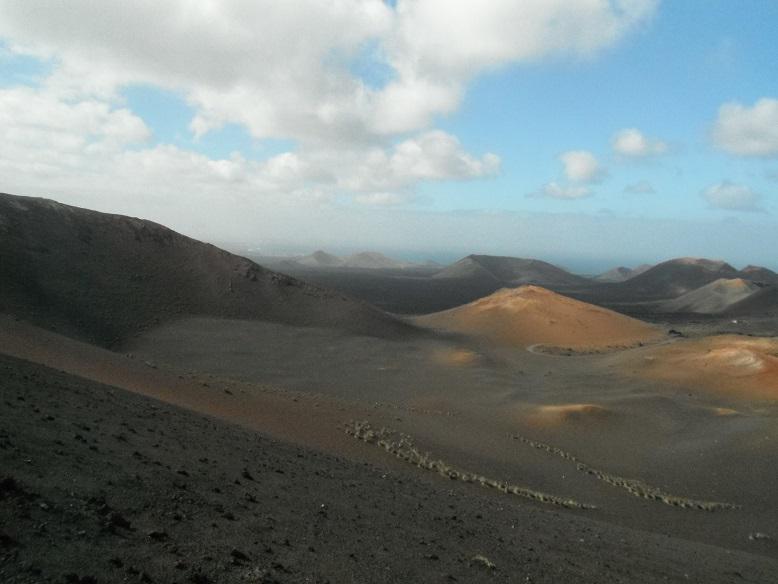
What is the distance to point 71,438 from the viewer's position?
7.29 m

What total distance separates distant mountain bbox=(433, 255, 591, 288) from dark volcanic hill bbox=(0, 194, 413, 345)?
10089cm

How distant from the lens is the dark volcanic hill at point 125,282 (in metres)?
29.2

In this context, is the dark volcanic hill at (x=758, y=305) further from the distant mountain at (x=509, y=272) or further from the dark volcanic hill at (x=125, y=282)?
the dark volcanic hill at (x=125, y=282)

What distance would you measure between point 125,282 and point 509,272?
137 m

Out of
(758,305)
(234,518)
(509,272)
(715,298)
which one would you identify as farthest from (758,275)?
(234,518)

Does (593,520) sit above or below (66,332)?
below

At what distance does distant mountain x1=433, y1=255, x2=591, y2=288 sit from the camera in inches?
5710

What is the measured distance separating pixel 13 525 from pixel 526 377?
1222 inches

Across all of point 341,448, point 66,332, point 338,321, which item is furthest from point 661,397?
point 66,332

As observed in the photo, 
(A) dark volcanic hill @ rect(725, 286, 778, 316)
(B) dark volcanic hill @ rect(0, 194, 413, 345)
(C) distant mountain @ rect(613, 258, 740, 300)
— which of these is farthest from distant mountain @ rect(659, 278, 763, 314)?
(B) dark volcanic hill @ rect(0, 194, 413, 345)

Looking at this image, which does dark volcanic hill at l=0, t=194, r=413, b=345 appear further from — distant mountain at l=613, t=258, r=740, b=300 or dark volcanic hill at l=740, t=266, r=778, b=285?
dark volcanic hill at l=740, t=266, r=778, b=285

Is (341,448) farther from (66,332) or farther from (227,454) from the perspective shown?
(66,332)

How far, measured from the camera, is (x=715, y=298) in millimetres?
98062

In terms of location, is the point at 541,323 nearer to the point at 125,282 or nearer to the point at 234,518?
the point at 125,282
